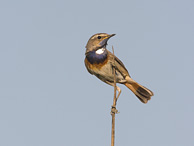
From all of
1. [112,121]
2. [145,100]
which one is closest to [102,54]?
[145,100]

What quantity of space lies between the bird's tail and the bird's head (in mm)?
1788

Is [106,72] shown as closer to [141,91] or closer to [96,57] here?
[96,57]

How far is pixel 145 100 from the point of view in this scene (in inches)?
424

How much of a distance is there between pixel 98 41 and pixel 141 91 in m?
2.32

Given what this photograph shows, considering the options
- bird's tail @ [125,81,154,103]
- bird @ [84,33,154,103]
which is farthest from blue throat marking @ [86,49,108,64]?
bird's tail @ [125,81,154,103]

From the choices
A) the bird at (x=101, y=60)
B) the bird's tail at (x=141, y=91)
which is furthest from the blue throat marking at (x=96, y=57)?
the bird's tail at (x=141, y=91)

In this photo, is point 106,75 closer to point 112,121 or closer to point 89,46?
point 89,46

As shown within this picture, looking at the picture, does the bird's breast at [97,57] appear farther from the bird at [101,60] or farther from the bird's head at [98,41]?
the bird's head at [98,41]

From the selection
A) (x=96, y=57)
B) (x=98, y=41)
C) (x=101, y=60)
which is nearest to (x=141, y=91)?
(x=101, y=60)

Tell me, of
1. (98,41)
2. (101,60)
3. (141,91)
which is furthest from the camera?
(141,91)

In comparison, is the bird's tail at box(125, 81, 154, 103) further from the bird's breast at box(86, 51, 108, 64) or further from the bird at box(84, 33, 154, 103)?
the bird's breast at box(86, 51, 108, 64)

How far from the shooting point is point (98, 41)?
9.67 meters

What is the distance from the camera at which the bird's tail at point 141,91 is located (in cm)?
1074

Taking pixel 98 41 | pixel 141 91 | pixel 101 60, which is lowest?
pixel 141 91
